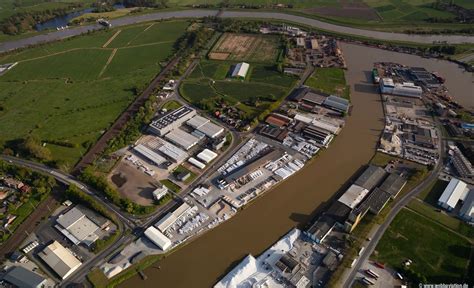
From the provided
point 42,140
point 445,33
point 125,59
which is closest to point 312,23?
point 445,33

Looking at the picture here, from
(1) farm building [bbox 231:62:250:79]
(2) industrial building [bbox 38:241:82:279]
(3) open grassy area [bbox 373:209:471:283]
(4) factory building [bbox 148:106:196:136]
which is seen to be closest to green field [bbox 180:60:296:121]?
(1) farm building [bbox 231:62:250:79]

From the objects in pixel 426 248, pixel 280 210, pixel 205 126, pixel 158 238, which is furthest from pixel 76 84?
pixel 426 248

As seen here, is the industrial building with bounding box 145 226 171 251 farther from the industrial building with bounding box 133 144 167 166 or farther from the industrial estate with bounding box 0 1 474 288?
the industrial building with bounding box 133 144 167 166

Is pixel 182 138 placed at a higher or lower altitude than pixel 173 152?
higher

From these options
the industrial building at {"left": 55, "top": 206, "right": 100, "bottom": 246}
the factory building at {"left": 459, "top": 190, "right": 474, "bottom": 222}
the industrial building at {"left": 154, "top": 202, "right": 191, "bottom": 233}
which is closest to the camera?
the industrial building at {"left": 55, "top": 206, "right": 100, "bottom": 246}

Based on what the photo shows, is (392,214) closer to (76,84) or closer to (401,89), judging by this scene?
(401,89)

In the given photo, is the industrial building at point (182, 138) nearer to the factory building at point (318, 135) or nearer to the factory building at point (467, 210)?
the factory building at point (318, 135)
